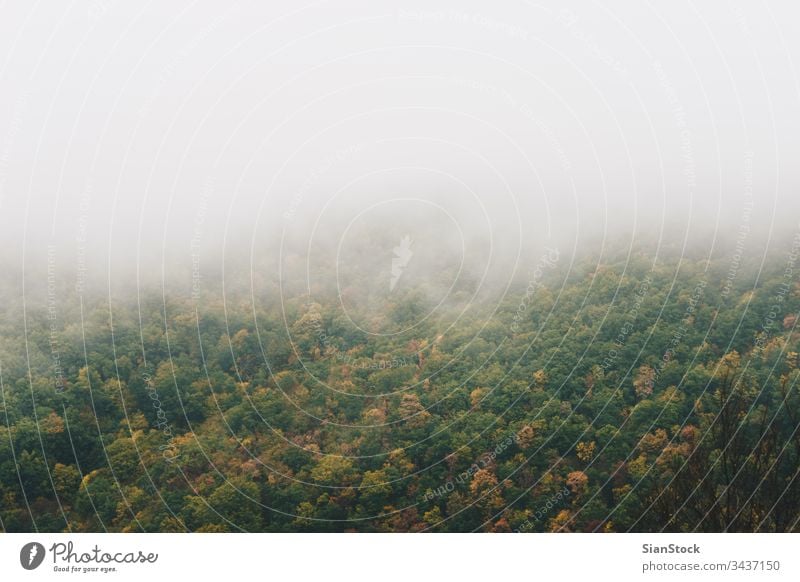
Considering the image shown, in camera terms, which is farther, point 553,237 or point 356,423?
point 553,237

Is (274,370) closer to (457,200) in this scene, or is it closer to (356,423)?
(356,423)

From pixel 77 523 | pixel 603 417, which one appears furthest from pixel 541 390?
pixel 77 523

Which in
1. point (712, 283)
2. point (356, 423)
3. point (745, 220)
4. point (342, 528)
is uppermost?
point (745, 220)

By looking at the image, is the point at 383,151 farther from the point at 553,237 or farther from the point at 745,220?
the point at 745,220

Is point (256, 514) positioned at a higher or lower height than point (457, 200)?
lower

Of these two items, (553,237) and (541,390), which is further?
(553,237)

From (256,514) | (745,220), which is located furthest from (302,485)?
(745,220)
